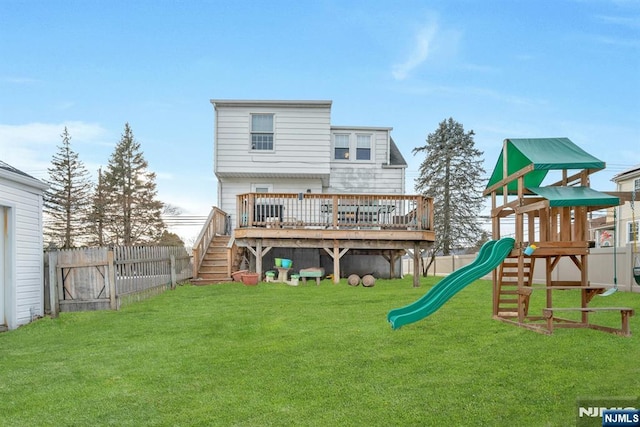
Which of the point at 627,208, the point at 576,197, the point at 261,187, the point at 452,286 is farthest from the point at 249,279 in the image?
the point at 627,208

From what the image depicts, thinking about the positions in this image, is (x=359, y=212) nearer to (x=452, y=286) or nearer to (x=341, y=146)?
(x=341, y=146)

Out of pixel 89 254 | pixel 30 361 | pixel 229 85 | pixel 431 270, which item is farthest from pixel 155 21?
pixel 431 270

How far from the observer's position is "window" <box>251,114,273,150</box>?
57.3 feet

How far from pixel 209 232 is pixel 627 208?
22620 millimetres

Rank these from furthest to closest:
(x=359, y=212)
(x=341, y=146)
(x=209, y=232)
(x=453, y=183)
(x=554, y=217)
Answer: (x=453, y=183)
(x=341, y=146)
(x=209, y=232)
(x=359, y=212)
(x=554, y=217)

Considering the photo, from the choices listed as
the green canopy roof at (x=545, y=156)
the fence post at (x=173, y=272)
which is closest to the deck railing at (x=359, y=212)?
the fence post at (x=173, y=272)

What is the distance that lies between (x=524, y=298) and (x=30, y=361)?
790 centimetres

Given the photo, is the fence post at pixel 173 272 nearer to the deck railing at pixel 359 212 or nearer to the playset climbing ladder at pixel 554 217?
the deck railing at pixel 359 212

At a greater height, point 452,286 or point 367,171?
point 367,171

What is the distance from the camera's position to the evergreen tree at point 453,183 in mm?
28281

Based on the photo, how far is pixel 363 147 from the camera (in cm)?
1877

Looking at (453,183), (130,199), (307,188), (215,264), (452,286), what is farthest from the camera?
(130,199)

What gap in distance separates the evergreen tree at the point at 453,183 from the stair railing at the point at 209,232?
49.4 ft

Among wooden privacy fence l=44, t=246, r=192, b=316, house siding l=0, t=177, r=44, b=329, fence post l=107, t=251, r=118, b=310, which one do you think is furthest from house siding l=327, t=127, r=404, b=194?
house siding l=0, t=177, r=44, b=329
